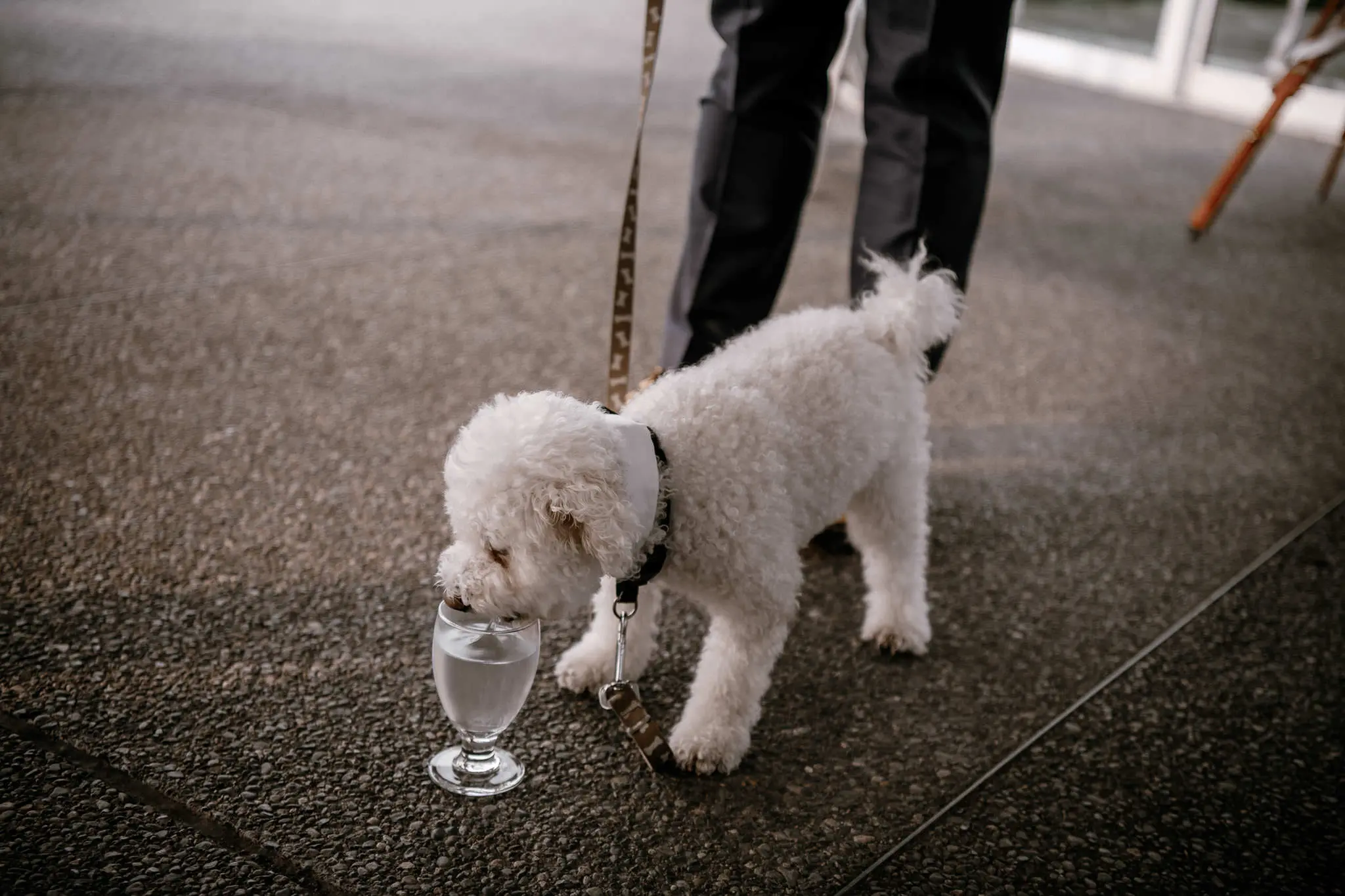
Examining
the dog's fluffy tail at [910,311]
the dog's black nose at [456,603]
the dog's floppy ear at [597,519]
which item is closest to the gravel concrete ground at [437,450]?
the dog's black nose at [456,603]

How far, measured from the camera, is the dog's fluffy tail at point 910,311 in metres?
1.62

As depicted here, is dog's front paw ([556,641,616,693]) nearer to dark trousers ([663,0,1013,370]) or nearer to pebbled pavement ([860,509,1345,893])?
pebbled pavement ([860,509,1345,893])

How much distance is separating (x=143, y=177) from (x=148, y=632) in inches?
86.9

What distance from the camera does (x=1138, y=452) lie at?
246 centimetres

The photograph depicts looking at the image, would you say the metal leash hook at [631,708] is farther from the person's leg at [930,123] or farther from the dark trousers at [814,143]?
the person's leg at [930,123]

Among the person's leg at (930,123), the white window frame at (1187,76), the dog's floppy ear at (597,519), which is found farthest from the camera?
the white window frame at (1187,76)

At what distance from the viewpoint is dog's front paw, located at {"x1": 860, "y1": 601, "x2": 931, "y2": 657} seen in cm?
175

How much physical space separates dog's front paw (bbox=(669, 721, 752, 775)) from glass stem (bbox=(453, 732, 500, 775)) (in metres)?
0.23

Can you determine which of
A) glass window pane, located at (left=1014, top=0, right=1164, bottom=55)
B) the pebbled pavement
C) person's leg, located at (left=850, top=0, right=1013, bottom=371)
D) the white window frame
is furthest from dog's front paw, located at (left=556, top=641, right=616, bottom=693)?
glass window pane, located at (left=1014, top=0, right=1164, bottom=55)

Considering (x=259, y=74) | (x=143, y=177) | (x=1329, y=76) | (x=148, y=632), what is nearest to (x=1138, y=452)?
(x=148, y=632)

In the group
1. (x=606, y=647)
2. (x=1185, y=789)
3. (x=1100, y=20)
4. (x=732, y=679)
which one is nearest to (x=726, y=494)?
(x=732, y=679)

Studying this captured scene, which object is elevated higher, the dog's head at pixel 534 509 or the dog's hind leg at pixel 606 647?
the dog's head at pixel 534 509

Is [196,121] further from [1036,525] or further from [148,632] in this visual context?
[1036,525]

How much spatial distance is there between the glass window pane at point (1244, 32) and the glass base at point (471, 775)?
5.95 meters
